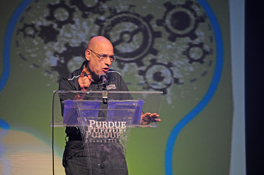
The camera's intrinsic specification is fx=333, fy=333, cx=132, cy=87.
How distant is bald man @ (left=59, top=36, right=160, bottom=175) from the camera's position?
2248 millimetres

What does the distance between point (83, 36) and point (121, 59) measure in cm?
52

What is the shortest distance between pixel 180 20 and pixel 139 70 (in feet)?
2.65

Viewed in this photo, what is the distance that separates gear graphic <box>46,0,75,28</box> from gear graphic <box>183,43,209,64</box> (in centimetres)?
144

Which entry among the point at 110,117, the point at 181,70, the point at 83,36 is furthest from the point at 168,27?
the point at 110,117

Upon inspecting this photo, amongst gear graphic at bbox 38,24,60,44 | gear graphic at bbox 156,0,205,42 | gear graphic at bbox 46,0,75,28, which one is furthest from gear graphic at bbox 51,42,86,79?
gear graphic at bbox 156,0,205,42

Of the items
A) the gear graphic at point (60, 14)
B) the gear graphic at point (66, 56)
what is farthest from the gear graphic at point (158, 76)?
the gear graphic at point (60, 14)

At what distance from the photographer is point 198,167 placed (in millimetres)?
4086

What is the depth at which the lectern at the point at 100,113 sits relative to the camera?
215cm

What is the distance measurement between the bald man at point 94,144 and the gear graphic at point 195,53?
58.5 inches

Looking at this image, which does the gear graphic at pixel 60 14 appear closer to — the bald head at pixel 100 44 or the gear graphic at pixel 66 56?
the gear graphic at pixel 66 56

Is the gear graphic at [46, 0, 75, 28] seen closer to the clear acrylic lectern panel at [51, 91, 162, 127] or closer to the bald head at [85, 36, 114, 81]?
the bald head at [85, 36, 114, 81]

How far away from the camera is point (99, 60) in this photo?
2.79 meters

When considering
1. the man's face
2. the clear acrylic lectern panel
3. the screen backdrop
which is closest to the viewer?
the clear acrylic lectern panel

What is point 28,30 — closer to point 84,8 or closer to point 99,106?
point 84,8
